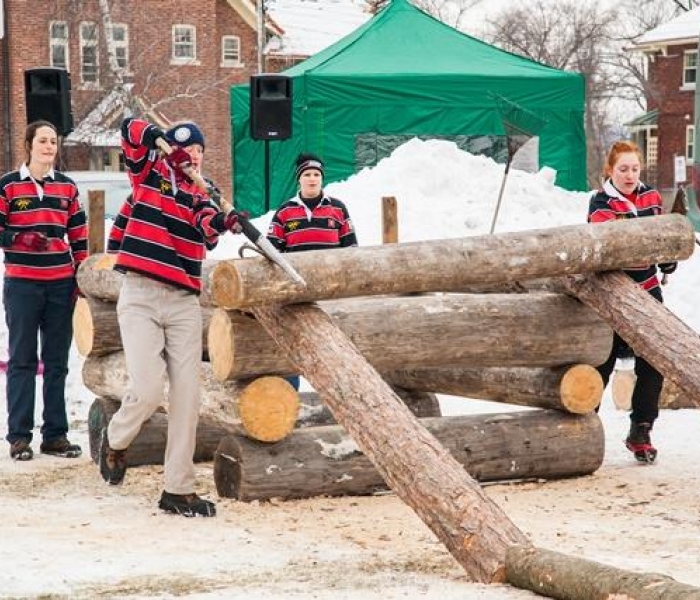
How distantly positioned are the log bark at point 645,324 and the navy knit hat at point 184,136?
7.49 feet

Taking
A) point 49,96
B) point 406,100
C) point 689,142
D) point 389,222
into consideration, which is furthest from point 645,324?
point 689,142

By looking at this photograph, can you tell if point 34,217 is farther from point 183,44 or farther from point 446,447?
point 183,44

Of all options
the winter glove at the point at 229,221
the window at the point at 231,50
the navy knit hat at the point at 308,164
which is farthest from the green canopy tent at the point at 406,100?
the window at the point at 231,50

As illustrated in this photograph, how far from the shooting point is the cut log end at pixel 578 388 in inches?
314

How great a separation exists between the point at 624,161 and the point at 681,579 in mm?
3351

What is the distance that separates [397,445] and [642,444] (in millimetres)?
2691

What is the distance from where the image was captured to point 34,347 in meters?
8.62

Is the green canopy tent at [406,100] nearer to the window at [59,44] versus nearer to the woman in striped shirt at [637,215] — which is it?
the woman in striped shirt at [637,215]

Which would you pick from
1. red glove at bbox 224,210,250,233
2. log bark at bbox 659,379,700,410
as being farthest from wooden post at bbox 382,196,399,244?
red glove at bbox 224,210,250,233

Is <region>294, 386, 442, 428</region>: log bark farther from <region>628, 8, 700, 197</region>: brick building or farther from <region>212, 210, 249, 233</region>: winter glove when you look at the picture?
<region>628, 8, 700, 197</region>: brick building

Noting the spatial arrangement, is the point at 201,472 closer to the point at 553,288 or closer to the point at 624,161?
the point at 553,288

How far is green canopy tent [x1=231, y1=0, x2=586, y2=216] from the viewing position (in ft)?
76.1

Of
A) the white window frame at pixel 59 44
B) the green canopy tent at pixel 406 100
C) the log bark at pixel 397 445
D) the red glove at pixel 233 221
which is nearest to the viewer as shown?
the log bark at pixel 397 445

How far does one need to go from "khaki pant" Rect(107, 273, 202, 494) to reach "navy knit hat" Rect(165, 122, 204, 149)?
643mm
